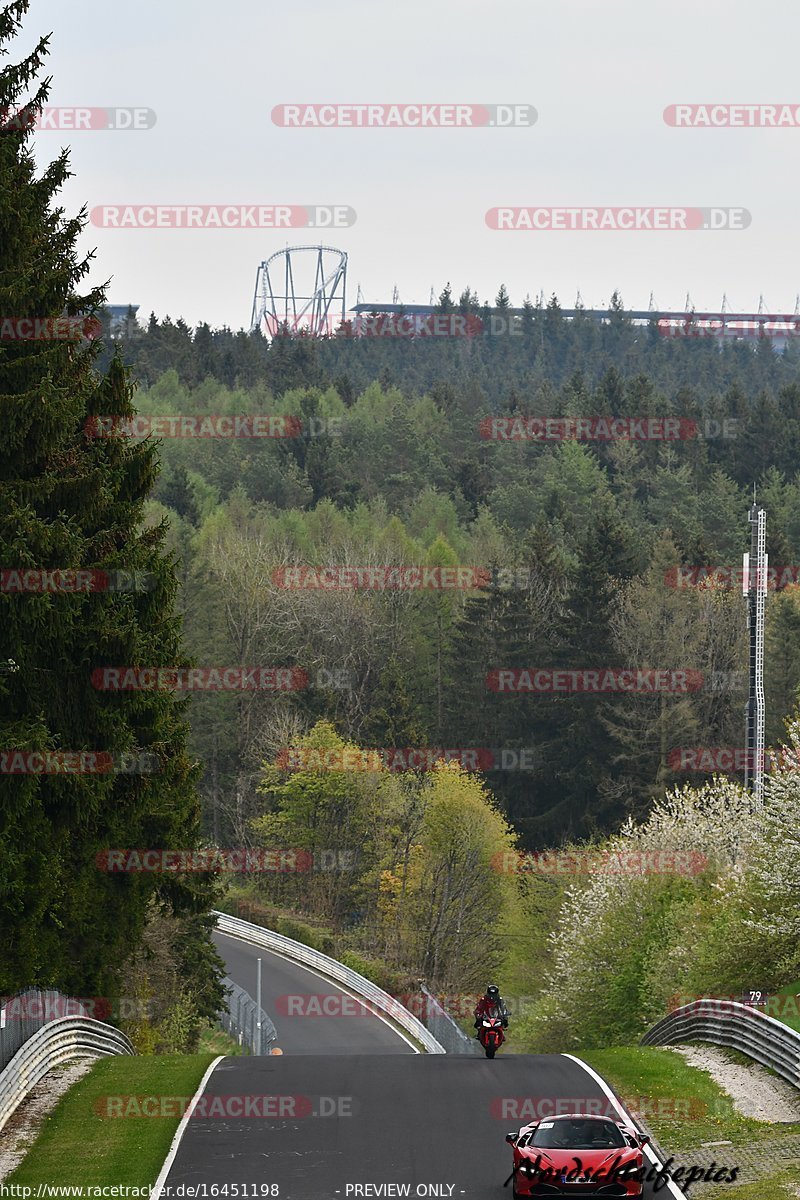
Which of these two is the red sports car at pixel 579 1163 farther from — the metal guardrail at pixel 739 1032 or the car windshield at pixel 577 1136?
the metal guardrail at pixel 739 1032

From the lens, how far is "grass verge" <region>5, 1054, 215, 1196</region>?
1862cm

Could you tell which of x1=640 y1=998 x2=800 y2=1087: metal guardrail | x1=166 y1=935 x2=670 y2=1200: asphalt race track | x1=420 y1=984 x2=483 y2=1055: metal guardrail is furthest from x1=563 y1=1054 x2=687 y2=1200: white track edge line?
x1=420 y1=984 x2=483 y2=1055: metal guardrail

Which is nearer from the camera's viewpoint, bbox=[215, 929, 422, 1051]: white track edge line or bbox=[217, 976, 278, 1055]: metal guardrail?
bbox=[217, 976, 278, 1055]: metal guardrail

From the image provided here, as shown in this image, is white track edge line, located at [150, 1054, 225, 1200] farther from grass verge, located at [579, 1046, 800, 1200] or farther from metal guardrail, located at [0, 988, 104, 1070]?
grass verge, located at [579, 1046, 800, 1200]

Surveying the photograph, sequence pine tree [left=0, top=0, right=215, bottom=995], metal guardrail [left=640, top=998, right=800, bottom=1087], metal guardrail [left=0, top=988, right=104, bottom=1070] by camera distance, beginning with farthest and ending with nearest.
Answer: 1. metal guardrail [left=640, top=998, right=800, bottom=1087]
2. metal guardrail [left=0, top=988, right=104, bottom=1070]
3. pine tree [left=0, top=0, right=215, bottom=995]

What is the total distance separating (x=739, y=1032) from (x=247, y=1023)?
102 feet

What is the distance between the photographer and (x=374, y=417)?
14650 cm

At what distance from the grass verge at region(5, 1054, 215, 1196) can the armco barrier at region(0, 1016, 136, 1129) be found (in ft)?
1.80

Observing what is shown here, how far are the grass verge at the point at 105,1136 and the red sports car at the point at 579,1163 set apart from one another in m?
A: 4.09

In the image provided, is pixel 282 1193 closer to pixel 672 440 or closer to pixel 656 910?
pixel 656 910

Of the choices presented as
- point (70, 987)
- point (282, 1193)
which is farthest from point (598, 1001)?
point (282, 1193)

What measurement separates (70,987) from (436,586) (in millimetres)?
72621

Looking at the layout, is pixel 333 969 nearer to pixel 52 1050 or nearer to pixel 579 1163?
pixel 52 1050

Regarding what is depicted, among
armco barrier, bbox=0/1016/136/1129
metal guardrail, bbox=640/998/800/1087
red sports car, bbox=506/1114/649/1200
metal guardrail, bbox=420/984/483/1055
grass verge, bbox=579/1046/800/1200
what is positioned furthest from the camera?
metal guardrail, bbox=420/984/483/1055
